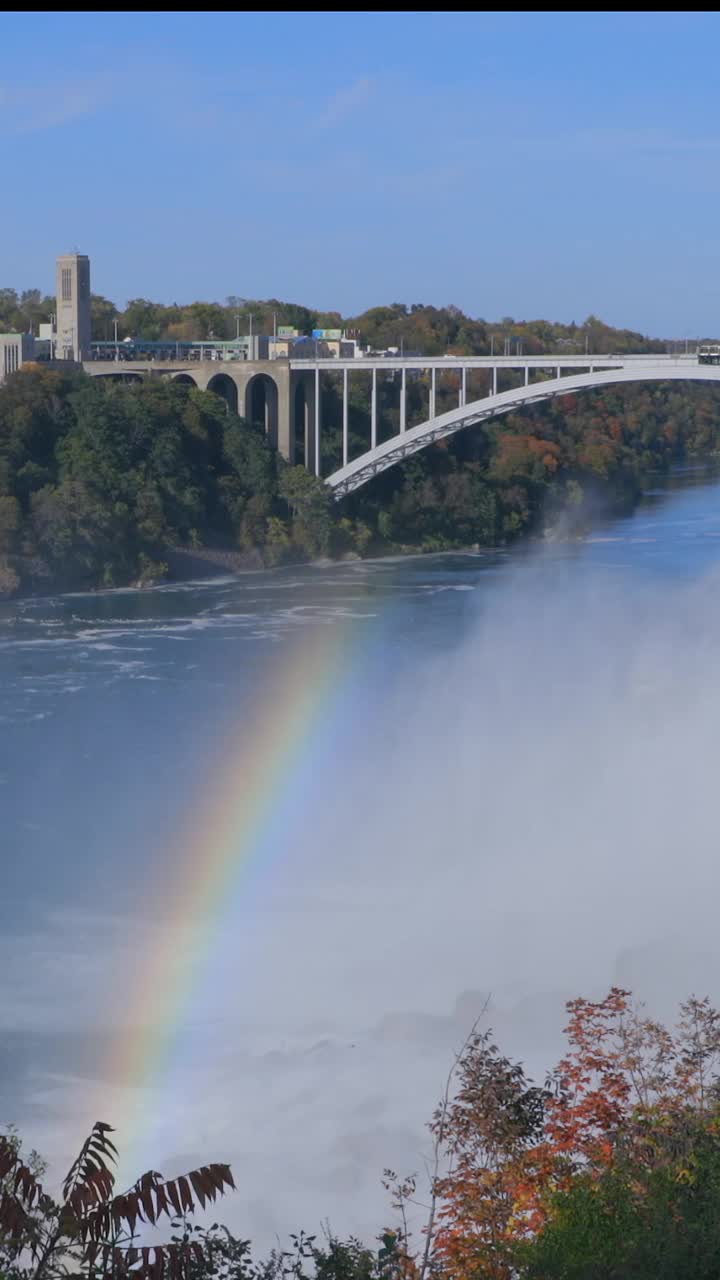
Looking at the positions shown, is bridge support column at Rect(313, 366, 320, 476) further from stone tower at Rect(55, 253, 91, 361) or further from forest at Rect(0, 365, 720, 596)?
stone tower at Rect(55, 253, 91, 361)

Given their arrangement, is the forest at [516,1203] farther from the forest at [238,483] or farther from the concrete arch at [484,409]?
the concrete arch at [484,409]

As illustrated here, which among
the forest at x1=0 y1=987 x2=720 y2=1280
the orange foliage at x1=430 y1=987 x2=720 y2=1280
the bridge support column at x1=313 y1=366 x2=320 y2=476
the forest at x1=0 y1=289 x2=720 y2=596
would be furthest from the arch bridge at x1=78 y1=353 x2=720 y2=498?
the forest at x1=0 y1=987 x2=720 y2=1280

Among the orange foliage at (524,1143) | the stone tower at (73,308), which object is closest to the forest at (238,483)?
the stone tower at (73,308)

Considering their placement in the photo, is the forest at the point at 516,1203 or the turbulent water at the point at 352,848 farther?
the turbulent water at the point at 352,848

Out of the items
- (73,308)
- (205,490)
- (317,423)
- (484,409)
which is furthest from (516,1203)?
(73,308)

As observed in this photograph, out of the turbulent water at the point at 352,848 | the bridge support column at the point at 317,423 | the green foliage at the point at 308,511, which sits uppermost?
the bridge support column at the point at 317,423

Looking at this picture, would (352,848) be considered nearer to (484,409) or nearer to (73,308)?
(484,409)

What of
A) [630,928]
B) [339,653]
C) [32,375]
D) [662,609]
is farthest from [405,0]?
[32,375]
